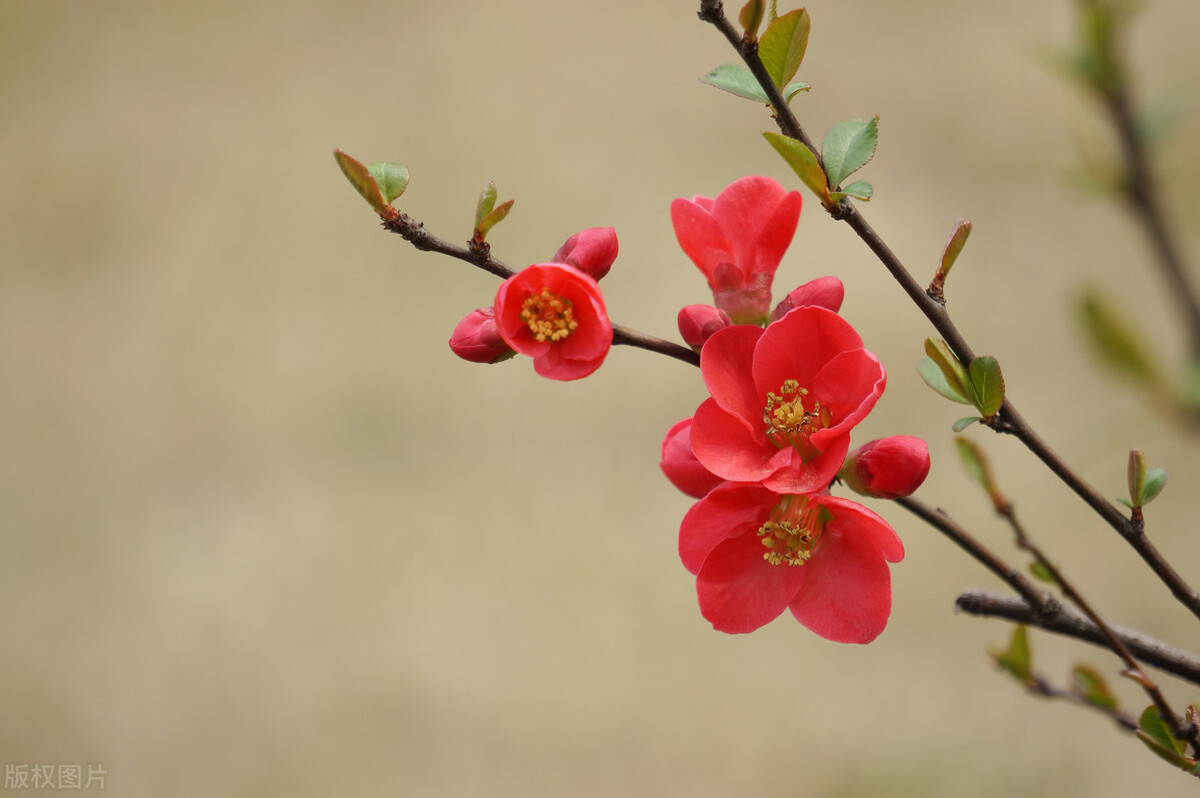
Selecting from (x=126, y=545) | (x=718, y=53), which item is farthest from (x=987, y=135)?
(x=126, y=545)

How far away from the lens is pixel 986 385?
287 millimetres

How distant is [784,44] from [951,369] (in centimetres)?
12

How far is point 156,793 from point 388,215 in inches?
44.1

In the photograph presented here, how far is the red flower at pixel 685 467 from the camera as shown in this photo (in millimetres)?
339

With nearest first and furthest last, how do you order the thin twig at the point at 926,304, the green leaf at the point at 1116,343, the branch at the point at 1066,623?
the thin twig at the point at 926,304, the branch at the point at 1066,623, the green leaf at the point at 1116,343

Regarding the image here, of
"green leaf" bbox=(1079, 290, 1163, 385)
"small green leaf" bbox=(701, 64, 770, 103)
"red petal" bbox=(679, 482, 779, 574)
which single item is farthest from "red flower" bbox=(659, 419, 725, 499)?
"green leaf" bbox=(1079, 290, 1163, 385)

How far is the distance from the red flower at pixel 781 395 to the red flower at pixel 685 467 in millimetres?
30

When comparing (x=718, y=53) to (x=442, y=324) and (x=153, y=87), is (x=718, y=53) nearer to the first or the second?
(x=442, y=324)

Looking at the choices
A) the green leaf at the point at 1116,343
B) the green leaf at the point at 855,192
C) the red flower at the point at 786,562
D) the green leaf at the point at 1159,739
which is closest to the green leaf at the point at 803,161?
the green leaf at the point at 855,192

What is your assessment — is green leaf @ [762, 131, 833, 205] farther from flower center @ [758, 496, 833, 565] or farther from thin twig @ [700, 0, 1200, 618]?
flower center @ [758, 496, 833, 565]

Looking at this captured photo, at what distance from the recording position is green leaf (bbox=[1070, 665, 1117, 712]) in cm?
40

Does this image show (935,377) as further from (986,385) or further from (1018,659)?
(1018,659)

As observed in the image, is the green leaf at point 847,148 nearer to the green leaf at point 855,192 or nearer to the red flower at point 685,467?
the green leaf at point 855,192

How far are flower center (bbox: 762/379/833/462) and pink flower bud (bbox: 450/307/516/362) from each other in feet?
0.32
